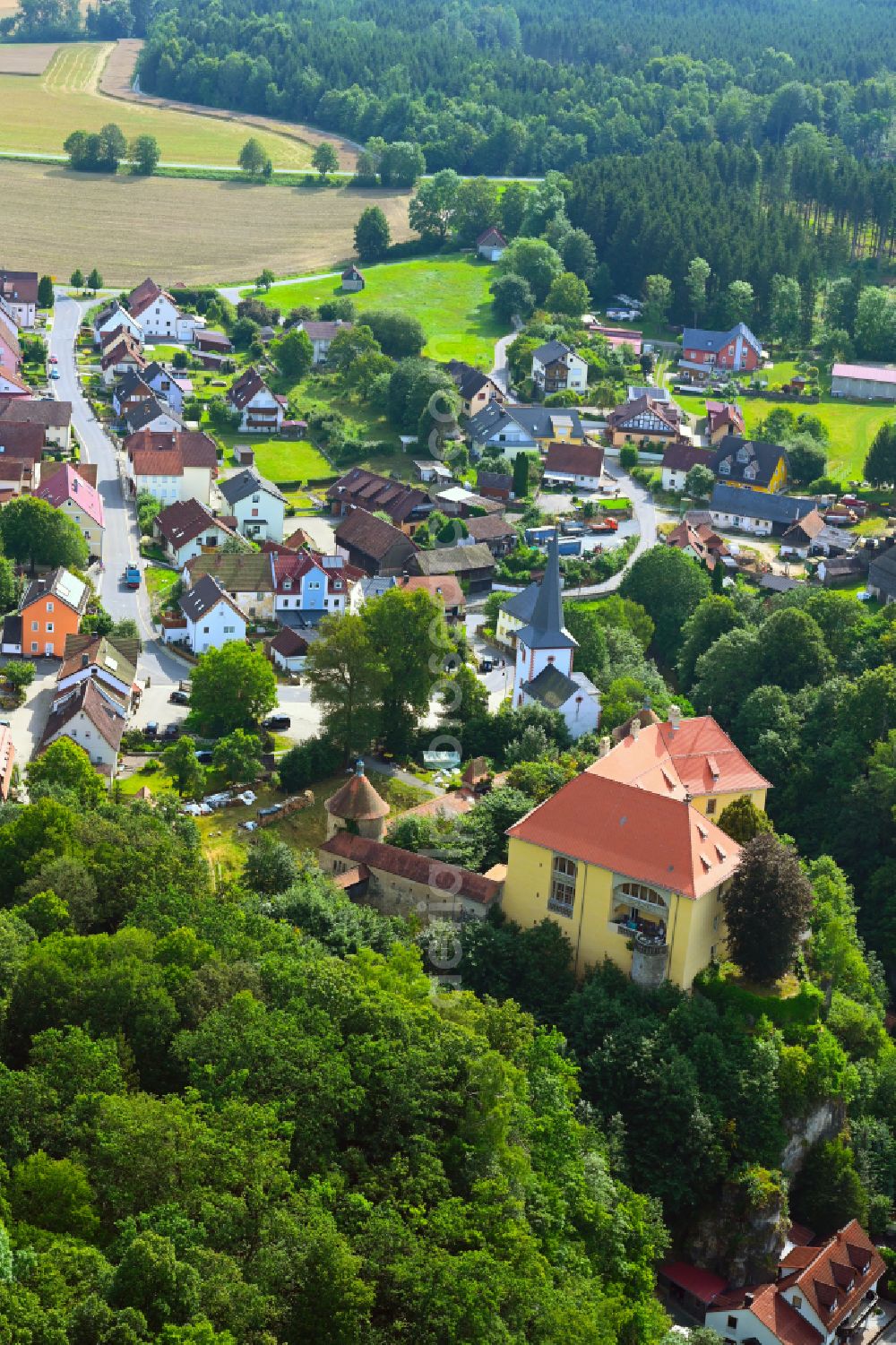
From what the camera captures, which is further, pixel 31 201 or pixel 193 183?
pixel 193 183

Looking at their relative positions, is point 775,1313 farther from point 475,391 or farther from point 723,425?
point 475,391

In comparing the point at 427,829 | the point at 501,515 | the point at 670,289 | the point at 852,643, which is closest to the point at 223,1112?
the point at 427,829

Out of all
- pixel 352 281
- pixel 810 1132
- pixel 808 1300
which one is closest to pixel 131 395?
pixel 352 281

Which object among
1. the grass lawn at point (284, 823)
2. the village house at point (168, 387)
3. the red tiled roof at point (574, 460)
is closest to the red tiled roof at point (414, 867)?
the grass lawn at point (284, 823)

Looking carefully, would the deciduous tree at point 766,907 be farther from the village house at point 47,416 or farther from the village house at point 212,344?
the village house at point 212,344

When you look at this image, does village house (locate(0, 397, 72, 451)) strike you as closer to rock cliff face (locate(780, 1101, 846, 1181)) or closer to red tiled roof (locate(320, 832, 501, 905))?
red tiled roof (locate(320, 832, 501, 905))

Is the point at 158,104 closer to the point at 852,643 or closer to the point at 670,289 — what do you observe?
the point at 670,289

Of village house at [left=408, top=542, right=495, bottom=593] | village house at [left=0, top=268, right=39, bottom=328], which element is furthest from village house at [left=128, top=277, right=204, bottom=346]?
village house at [left=408, top=542, right=495, bottom=593]
